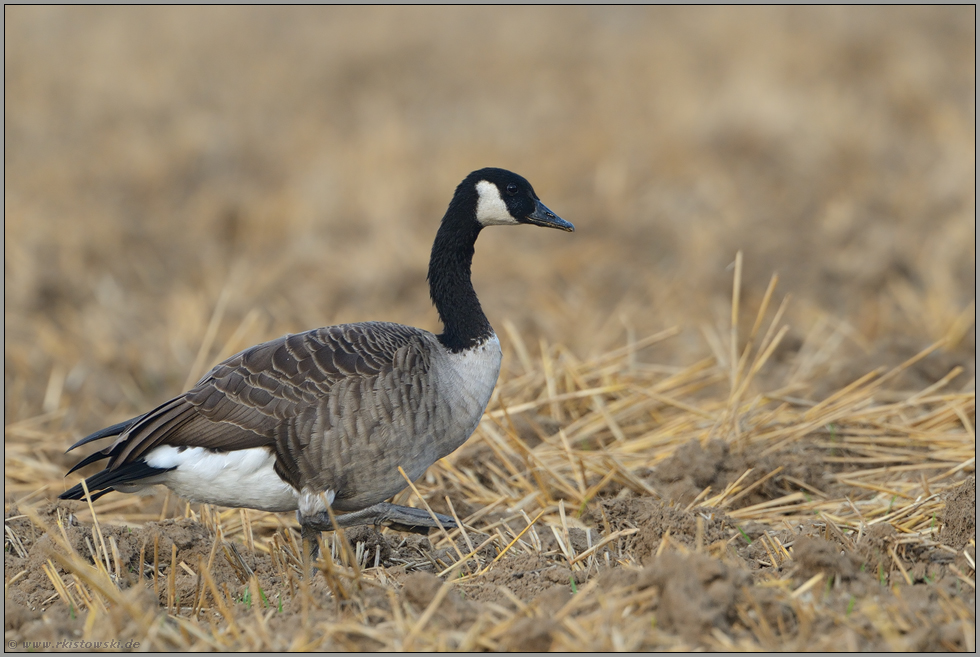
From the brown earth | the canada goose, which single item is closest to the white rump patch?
the canada goose

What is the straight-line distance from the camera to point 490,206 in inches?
187

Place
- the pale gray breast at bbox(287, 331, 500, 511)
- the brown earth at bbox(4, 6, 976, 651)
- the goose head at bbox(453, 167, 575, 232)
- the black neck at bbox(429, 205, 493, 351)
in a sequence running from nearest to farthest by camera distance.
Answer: the brown earth at bbox(4, 6, 976, 651) → the pale gray breast at bbox(287, 331, 500, 511) → the black neck at bbox(429, 205, 493, 351) → the goose head at bbox(453, 167, 575, 232)

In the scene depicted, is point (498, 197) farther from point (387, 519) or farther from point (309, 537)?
point (309, 537)

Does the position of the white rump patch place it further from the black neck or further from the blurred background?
the blurred background

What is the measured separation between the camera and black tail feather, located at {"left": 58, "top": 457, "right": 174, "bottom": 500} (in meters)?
4.14

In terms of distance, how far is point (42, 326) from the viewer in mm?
8461

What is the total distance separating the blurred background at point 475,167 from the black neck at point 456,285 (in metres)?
1.99

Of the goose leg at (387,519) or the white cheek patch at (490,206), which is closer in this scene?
the goose leg at (387,519)

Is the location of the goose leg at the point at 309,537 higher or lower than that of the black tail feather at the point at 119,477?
lower

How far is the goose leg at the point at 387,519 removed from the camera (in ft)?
13.8

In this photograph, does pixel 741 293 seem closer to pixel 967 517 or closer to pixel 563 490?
pixel 563 490

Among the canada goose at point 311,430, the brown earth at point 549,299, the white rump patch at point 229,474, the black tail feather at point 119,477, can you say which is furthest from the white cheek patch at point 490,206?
the black tail feather at point 119,477

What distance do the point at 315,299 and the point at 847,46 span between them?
987cm

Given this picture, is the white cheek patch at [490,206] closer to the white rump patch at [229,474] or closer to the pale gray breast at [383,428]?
the pale gray breast at [383,428]
